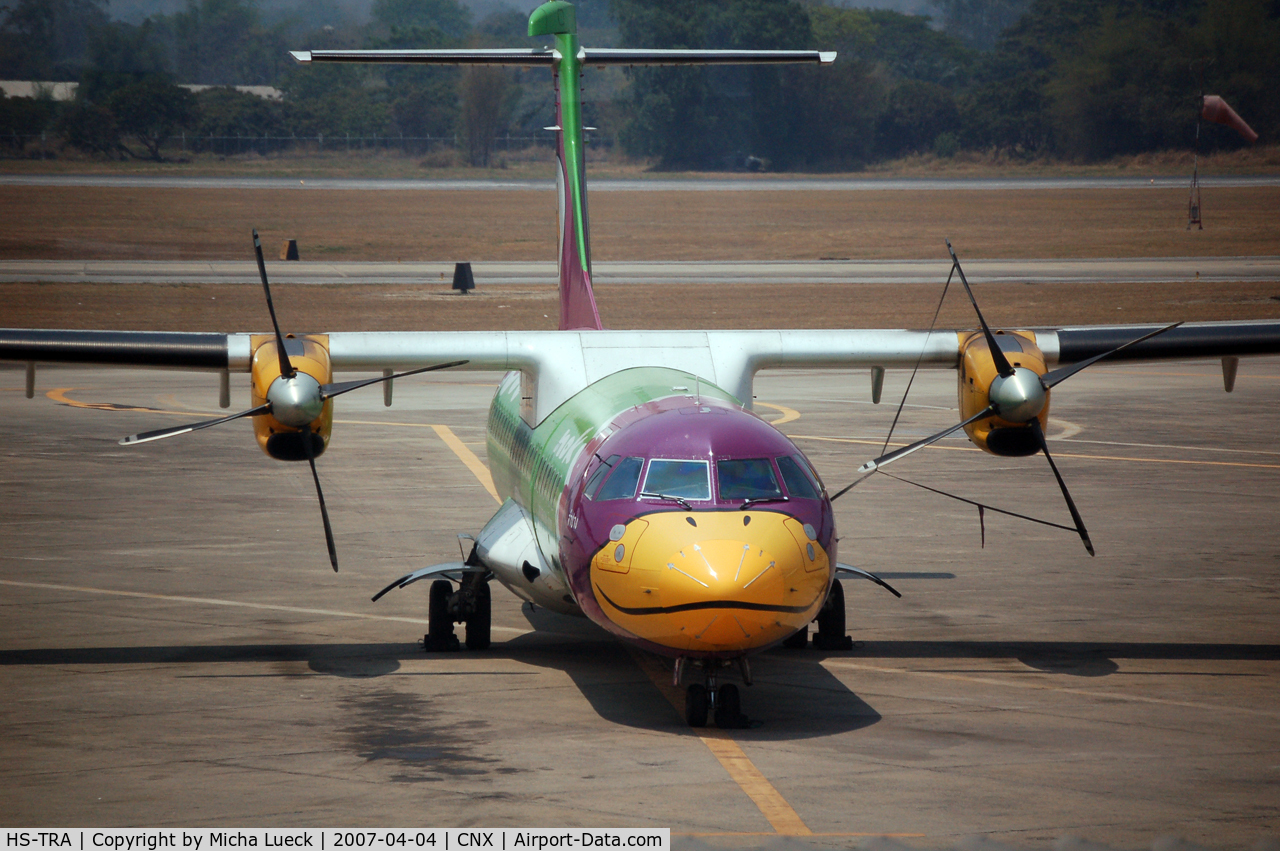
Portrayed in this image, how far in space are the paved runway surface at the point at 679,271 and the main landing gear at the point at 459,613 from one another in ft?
132

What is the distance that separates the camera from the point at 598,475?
456 inches

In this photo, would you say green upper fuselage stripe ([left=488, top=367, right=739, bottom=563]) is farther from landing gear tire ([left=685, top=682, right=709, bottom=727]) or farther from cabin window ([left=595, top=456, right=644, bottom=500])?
landing gear tire ([left=685, top=682, right=709, bottom=727])

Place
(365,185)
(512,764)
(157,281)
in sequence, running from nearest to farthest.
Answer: (512,764) → (157,281) → (365,185)

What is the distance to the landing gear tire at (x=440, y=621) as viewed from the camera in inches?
547

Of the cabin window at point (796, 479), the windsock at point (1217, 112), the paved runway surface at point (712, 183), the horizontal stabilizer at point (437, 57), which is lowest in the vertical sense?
the cabin window at point (796, 479)

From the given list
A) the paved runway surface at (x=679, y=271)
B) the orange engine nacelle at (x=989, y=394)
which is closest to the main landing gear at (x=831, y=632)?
the orange engine nacelle at (x=989, y=394)

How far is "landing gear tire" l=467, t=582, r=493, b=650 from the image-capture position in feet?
46.0

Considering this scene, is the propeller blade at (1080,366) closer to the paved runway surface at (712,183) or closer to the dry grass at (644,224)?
the dry grass at (644,224)

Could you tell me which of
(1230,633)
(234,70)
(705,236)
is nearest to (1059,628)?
(1230,633)

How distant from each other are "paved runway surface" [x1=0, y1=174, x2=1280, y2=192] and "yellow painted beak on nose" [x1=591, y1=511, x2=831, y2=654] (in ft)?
246

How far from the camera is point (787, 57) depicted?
17297mm

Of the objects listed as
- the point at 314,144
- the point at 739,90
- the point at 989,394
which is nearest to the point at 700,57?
the point at 989,394

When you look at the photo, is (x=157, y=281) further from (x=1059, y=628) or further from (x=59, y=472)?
(x=1059, y=628)

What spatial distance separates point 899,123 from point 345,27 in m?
44.6
